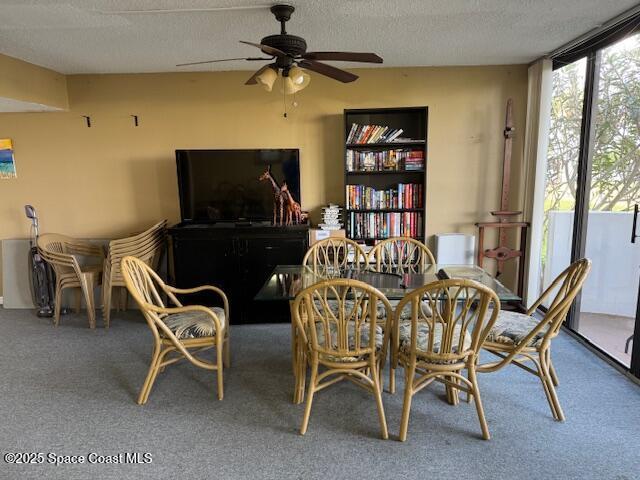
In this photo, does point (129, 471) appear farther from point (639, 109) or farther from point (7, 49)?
point (639, 109)

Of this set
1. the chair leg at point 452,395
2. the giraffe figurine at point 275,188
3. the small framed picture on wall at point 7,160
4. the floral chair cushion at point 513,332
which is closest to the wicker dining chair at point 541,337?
the floral chair cushion at point 513,332

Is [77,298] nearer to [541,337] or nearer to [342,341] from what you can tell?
[342,341]

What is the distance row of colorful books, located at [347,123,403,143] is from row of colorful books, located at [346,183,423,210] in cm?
45

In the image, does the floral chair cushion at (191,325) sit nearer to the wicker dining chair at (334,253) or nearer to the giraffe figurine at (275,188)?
the wicker dining chair at (334,253)

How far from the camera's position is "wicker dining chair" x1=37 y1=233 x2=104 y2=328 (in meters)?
3.76

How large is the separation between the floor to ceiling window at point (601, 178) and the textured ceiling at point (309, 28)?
0.30 meters

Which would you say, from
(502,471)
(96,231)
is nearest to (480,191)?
(502,471)

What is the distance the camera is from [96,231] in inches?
171

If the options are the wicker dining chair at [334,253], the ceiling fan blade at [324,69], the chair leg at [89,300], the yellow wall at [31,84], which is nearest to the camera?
the ceiling fan blade at [324,69]

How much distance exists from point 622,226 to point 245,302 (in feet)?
10.7

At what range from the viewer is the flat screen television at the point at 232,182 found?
3861mm

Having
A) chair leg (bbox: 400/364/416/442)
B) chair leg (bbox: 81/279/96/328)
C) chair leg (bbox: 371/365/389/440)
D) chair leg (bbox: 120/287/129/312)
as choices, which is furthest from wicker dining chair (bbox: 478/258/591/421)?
chair leg (bbox: 120/287/129/312)

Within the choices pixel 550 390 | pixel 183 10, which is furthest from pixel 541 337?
pixel 183 10

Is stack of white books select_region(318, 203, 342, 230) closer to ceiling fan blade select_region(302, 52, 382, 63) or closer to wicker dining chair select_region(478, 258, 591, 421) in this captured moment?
ceiling fan blade select_region(302, 52, 382, 63)
